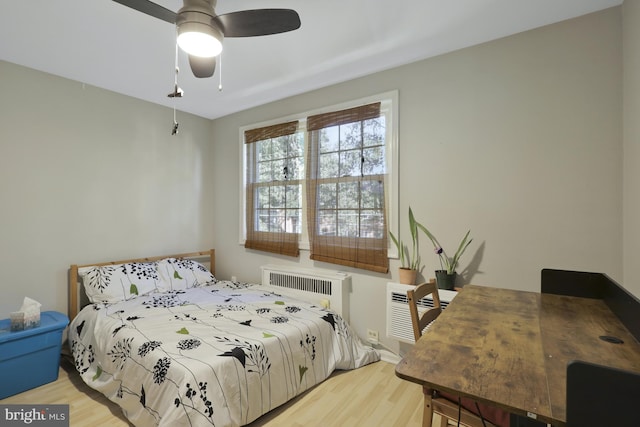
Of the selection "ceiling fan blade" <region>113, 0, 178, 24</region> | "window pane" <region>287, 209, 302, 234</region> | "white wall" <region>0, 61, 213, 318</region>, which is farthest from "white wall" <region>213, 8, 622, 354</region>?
"white wall" <region>0, 61, 213, 318</region>

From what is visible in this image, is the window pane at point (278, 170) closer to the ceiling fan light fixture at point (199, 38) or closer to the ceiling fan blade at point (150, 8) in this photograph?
the ceiling fan light fixture at point (199, 38)

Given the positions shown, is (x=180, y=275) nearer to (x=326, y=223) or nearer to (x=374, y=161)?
(x=326, y=223)

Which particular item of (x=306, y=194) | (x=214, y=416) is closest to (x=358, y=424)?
(x=214, y=416)

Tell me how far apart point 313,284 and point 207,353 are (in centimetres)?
129

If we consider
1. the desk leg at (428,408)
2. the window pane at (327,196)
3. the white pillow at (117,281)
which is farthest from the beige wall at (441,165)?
the desk leg at (428,408)

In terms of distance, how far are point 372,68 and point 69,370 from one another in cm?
348

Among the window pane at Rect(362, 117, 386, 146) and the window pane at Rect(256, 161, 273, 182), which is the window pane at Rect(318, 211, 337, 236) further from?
the window pane at Rect(256, 161, 273, 182)

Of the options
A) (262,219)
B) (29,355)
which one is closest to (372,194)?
(262,219)

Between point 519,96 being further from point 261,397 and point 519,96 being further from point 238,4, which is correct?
point 261,397

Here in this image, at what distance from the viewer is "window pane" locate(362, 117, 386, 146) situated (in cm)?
261

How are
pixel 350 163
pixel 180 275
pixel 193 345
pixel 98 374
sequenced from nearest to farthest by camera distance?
pixel 193 345 < pixel 98 374 < pixel 350 163 < pixel 180 275

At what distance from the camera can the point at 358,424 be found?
1.82 metres

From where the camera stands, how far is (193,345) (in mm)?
1847

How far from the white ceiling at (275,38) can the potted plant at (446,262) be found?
4.45 feet
